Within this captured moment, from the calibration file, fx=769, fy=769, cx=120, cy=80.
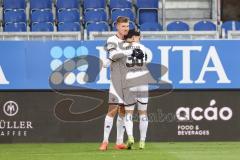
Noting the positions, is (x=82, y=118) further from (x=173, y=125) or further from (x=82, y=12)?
(x=82, y=12)

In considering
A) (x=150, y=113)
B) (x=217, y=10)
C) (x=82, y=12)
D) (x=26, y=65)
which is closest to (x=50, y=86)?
(x=26, y=65)

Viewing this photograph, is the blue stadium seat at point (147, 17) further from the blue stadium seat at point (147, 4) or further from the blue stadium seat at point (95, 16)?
the blue stadium seat at point (95, 16)

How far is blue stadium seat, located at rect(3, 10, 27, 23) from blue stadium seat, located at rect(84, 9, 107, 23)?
1687 millimetres

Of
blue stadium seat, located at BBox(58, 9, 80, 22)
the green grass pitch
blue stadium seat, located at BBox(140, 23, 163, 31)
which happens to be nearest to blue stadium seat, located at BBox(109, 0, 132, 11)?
blue stadium seat, located at BBox(58, 9, 80, 22)

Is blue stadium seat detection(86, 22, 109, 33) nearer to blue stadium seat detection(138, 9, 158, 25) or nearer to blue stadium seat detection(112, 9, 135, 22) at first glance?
blue stadium seat detection(112, 9, 135, 22)

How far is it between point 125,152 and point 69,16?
9.06 m

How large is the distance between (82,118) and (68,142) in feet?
1.83

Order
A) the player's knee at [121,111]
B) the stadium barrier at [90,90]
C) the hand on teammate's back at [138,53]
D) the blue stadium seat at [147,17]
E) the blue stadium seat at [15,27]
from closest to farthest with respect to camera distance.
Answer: the hand on teammate's back at [138,53], the player's knee at [121,111], the stadium barrier at [90,90], the blue stadium seat at [15,27], the blue stadium seat at [147,17]

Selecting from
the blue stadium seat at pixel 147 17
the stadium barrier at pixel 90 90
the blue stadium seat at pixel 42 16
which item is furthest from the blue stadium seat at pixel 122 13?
the stadium barrier at pixel 90 90

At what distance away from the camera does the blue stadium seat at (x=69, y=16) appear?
68.3 feet

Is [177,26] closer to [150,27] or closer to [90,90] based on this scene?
[150,27]

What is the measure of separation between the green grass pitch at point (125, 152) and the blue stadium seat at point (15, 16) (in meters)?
6.58

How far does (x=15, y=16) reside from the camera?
2092cm

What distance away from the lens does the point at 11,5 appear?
70.5ft
